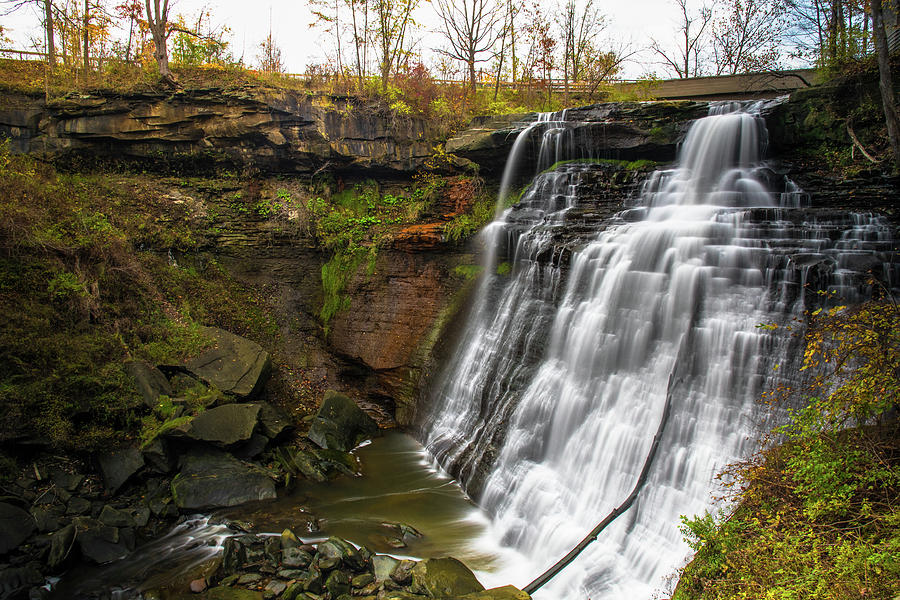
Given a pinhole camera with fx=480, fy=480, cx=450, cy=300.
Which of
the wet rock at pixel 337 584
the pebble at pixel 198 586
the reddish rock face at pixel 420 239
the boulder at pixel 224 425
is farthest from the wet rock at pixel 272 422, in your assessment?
the reddish rock face at pixel 420 239

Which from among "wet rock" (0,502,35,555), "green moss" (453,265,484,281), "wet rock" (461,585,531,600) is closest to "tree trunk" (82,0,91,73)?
"green moss" (453,265,484,281)

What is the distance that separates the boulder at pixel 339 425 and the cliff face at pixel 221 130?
7.74 meters

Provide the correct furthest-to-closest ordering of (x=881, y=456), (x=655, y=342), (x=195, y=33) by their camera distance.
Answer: (x=195, y=33), (x=655, y=342), (x=881, y=456)

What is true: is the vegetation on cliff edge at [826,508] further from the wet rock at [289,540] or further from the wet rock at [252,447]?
the wet rock at [252,447]

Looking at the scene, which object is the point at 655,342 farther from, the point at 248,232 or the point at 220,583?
the point at 248,232

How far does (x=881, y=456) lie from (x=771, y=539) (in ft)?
4.62

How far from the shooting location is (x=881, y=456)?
4.45 metres

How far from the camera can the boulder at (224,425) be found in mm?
8508

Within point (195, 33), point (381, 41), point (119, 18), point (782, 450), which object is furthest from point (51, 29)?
point (782, 450)

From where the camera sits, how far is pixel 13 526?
20.7ft

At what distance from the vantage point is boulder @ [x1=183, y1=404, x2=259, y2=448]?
8.51 metres

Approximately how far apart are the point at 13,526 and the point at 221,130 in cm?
1114

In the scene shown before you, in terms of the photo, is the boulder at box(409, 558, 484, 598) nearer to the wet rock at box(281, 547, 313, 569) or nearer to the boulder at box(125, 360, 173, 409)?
the wet rock at box(281, 547, 313, 569)

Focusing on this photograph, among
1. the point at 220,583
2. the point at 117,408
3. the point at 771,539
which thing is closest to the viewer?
the point at 771,539
